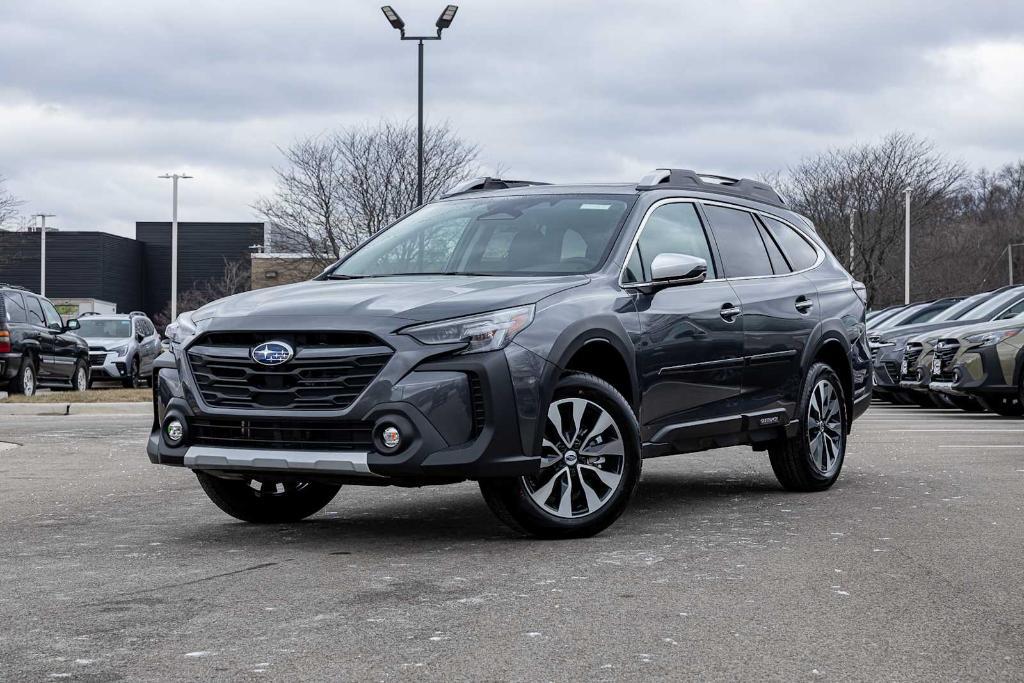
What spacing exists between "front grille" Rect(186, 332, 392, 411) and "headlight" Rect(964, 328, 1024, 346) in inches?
507

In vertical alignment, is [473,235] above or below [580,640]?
above

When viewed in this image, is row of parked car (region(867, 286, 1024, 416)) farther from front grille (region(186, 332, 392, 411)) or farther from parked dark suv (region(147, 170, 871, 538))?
front grille (region(186, 332, 392, 411))

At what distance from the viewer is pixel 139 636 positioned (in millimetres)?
4887

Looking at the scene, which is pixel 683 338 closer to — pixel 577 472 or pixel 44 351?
pixel 577 472

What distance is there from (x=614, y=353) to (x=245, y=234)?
259 ft

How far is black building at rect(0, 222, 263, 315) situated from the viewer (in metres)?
78.3

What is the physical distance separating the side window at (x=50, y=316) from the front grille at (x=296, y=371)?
1778 cm

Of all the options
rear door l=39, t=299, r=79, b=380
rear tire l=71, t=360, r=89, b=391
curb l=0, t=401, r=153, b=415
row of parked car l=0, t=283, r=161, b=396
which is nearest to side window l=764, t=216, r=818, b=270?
curb l=0, t=401, r=153, b=415

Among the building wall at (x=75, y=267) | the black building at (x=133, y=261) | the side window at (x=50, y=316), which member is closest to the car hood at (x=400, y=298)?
the side window at (x=50, y=316)

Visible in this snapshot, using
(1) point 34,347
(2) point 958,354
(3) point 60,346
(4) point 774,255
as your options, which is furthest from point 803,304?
(3) point 60,346

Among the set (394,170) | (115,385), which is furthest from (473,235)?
(394,170)

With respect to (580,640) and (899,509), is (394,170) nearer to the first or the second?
(899,509)

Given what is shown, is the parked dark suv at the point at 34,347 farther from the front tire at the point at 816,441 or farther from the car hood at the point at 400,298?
the car hood at the point at 400,298

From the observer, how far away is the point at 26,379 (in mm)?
22125
